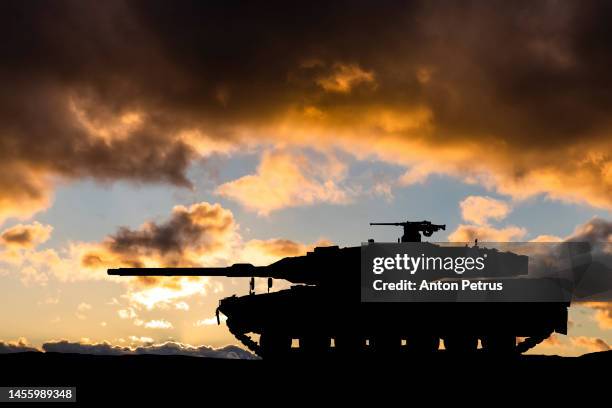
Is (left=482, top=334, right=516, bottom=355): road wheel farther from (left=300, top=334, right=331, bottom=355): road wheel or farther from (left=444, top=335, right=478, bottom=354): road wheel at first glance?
(left=300, top=334, right=331, bottom=355): road wheel

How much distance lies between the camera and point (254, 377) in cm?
1343

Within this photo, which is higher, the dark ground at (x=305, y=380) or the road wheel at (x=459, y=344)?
the road wheel at (x=459, y=344)

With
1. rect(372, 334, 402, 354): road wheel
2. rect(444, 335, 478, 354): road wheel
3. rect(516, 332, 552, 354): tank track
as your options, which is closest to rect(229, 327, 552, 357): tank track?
rect(516, 332, 552, 354): tank track

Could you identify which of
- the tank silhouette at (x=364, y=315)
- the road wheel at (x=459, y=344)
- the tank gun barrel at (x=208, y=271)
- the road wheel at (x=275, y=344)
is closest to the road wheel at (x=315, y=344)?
the tank silhouette at (x=364, y=315)

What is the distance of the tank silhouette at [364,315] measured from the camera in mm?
23781

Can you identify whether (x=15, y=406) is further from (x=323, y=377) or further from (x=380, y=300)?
(x=380, y=300)

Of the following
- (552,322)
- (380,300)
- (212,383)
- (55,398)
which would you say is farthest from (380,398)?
(552,322)

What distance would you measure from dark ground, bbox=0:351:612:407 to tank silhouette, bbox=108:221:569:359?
821 centimetres

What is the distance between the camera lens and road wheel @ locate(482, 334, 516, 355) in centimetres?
A: 2473

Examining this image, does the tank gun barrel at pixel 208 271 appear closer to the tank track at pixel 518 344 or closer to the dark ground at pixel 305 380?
the tank track at pixel 518 344

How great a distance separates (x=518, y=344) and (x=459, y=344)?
194cm

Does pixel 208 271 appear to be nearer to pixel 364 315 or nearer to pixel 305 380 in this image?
pixel 364 315

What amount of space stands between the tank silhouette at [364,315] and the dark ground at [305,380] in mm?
8208

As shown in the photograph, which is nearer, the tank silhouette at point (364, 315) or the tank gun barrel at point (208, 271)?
the tank silhouette at point (364, 315)
